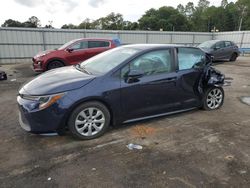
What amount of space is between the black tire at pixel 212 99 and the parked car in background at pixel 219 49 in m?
9.17

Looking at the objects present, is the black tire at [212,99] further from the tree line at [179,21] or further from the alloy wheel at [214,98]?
the tree line at [179,21]

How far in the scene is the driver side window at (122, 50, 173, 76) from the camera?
4.20 metres

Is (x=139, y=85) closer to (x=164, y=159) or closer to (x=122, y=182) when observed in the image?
(x=164, y=159)

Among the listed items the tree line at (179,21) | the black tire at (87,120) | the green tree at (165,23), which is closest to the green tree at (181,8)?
the tree line at (179,21)

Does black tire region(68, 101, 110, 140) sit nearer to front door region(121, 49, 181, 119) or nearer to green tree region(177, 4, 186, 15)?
front door region(121, 49, 181, 119)

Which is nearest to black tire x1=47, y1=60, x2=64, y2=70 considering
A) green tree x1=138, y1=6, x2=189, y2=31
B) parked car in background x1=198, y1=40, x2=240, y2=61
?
parked car in background x1=198, y1=40, x2=240, y2=61

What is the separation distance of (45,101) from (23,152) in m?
0.81

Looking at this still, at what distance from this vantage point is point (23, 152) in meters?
3.52

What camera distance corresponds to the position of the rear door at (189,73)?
474 cm

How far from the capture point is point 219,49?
1444 centimetres

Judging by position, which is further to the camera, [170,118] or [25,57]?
[25,57]

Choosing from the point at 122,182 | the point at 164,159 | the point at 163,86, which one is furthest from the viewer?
the point at 163,86

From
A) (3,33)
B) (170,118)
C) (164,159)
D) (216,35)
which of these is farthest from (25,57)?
(216,35)

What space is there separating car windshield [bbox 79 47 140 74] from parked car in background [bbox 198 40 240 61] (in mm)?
10511
